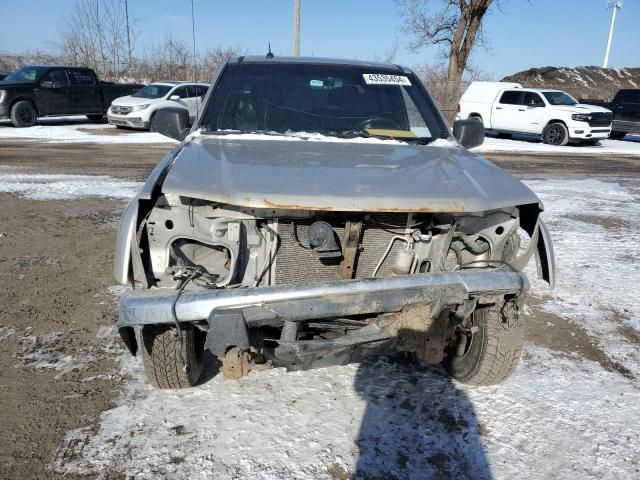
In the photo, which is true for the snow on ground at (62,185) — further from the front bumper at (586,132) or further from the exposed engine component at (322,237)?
the front bumper at (586,132)

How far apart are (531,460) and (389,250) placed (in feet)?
4.09

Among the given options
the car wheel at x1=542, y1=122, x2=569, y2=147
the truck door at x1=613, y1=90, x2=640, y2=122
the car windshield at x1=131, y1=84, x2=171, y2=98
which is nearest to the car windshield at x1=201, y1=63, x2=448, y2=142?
the car windshield at x1=131, y1=84, x2=171, y2=98

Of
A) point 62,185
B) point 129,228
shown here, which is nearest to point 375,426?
point 129,228

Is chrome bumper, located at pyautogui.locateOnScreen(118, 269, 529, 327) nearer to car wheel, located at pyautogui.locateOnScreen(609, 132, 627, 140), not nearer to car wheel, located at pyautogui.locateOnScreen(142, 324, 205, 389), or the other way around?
car wheel, located at pyautogui.locateOnScreen(142, 324, 205, 389)

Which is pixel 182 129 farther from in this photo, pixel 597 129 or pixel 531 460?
pixel 597 129

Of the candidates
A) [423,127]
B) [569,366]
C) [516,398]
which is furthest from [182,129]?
[569,366]

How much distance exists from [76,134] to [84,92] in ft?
8.57

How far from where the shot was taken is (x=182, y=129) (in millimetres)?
3834

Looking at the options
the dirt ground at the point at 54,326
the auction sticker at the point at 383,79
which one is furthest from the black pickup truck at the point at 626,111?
the auction sticker at the point at 383,79

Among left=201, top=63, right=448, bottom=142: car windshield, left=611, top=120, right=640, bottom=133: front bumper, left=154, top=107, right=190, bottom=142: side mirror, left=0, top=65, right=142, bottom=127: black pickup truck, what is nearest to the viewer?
left=201, top=63, right=448, bottom=142: car windshield

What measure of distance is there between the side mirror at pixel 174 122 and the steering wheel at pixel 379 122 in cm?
128

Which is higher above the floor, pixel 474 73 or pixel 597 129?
pixel 474 73

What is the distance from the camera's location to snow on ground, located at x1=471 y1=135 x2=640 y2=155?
49.9ft

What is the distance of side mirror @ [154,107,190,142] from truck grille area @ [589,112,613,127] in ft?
52.6
